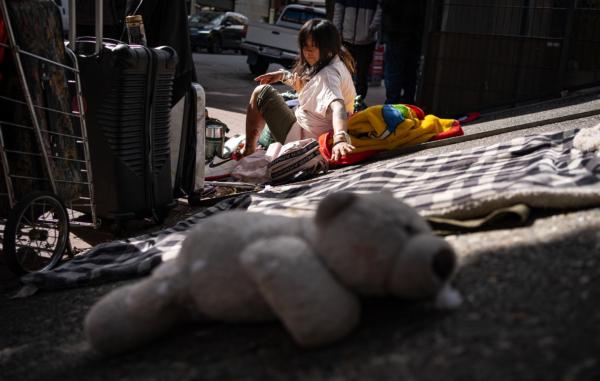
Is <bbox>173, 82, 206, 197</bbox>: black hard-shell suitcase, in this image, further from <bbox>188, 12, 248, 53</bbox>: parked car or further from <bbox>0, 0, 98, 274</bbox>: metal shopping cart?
<bbox>188, 12, 248, 53</bbox>: parked car

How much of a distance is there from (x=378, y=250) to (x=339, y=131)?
Result: 10.7 ft

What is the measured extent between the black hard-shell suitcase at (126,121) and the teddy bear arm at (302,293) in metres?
2.42

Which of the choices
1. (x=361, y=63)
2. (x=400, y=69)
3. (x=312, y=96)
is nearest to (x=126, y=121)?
(x=312, y=96)

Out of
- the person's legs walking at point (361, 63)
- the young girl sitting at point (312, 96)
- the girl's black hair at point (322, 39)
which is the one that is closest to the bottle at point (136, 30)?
the young girl sitting at point (312, 96)

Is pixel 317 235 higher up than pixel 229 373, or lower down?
higher up

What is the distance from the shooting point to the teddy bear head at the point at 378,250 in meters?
1.78

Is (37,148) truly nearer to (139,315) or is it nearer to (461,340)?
(139,315)

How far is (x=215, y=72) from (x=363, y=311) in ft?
54.8

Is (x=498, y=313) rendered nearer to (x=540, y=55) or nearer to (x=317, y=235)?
(x=317, y=235)

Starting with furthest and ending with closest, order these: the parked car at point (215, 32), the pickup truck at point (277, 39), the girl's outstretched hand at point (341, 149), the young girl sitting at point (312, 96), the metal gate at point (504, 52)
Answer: the parked car at point (215, 32)
the pickup truck at point (277, 39)
the metal gate at point (504, 52)
the young girl sitting at point (312, 96)
the girl's outstretched hand at point (341, 149)

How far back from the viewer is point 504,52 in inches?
290

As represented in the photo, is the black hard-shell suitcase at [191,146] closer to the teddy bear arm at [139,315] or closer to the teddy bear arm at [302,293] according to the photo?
the teddy bear arm at [139,315]

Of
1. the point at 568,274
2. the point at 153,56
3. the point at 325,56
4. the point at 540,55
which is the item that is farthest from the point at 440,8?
the point at 568,274

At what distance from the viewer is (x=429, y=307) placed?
1886mm
